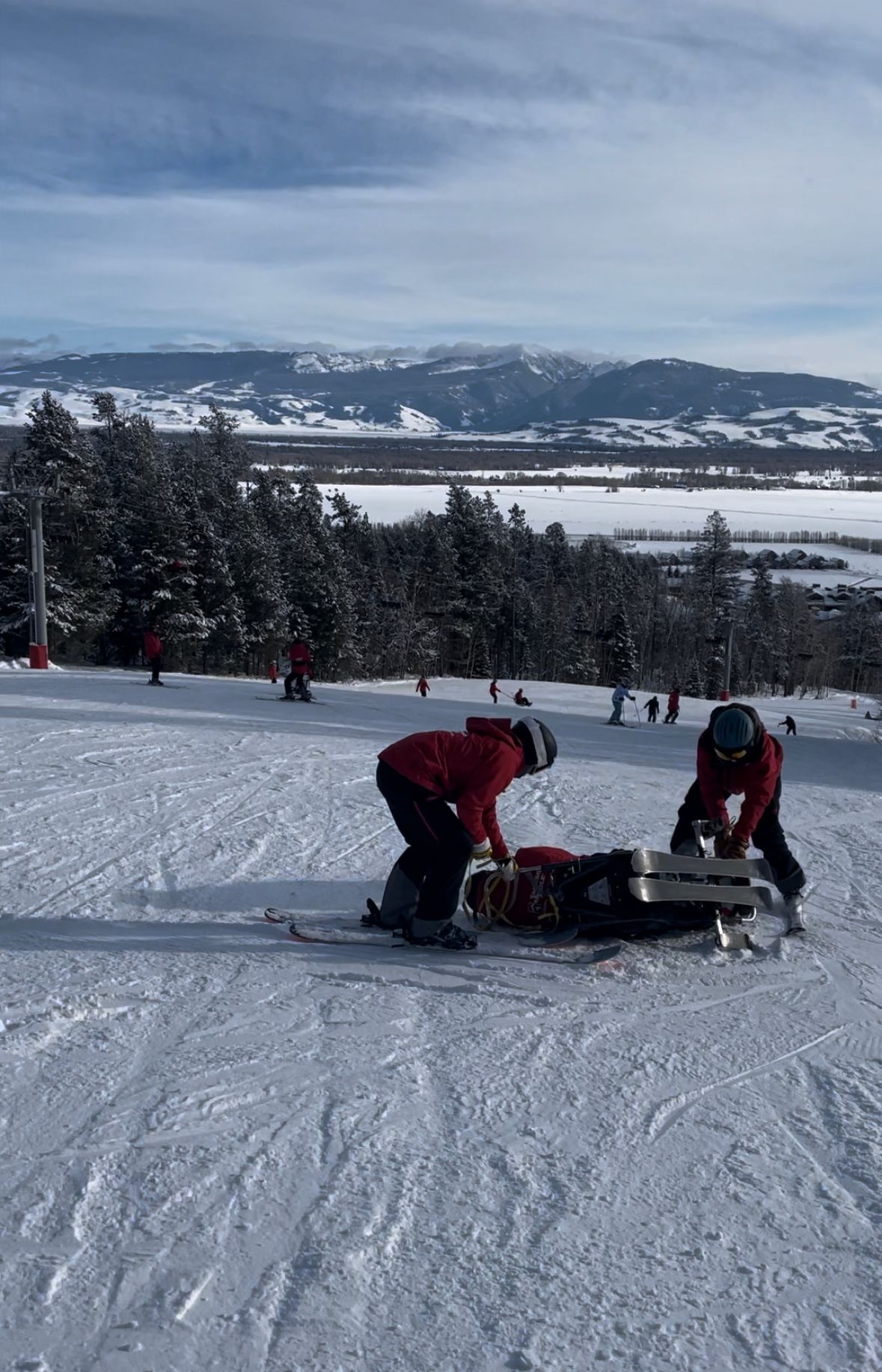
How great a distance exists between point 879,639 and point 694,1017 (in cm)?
8946

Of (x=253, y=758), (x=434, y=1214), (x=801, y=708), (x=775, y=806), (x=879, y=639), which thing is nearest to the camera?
(x=434, y=1214)

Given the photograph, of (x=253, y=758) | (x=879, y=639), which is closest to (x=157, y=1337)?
(x=253, y=758)

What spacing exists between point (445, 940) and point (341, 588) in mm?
51316

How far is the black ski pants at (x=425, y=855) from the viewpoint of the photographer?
5492 mm

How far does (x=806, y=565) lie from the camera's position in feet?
343

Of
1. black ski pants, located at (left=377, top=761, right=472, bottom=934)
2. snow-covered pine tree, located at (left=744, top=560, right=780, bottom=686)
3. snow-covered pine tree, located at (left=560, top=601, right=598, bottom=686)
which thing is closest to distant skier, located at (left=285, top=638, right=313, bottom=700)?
black ski pants, located at (left=377, top=761, right=472, bottom=934)

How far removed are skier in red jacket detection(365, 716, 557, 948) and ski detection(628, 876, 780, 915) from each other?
0.92m

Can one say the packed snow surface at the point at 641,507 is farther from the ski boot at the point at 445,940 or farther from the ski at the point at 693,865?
the ski boot at the point at 445,940

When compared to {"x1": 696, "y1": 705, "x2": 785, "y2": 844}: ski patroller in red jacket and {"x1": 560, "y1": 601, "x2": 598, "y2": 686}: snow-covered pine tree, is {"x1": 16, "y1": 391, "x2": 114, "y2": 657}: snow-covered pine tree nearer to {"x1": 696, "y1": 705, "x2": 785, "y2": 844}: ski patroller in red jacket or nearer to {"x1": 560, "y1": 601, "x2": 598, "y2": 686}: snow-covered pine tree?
{"x1": 560, "y1": 601, "x2": 598, "y2": 686}: snow-covered pine tree

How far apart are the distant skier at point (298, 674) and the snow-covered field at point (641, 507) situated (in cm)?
8654

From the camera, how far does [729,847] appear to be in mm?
6328

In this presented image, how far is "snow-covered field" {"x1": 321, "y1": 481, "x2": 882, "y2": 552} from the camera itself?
399ft

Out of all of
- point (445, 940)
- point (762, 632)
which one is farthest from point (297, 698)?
point (762, 632)

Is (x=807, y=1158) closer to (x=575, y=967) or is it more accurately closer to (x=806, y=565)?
(x=575, y=967)
